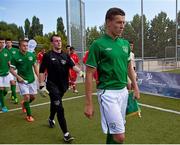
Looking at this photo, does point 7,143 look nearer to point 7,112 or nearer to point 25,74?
point 25,74

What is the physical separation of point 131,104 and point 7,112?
5.82 meters

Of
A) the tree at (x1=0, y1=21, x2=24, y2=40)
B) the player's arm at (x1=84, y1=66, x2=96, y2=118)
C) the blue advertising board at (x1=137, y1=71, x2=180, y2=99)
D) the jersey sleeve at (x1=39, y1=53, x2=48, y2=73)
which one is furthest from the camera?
the tree at (x1=0, y1=21, x2=24, y2=40)

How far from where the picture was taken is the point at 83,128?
7004 mm

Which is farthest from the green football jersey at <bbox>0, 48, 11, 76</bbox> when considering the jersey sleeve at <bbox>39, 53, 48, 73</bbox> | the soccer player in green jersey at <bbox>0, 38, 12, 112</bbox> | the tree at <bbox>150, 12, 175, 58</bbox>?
the tree at <bbox>150, 12, 175, 58</bbox>

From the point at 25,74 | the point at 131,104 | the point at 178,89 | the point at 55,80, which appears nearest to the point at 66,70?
the point at 55,80

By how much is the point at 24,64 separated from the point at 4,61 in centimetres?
218

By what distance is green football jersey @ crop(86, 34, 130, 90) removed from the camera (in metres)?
4.02

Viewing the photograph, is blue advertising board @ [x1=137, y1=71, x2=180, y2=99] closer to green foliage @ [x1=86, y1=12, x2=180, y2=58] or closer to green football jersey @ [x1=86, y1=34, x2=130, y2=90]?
green football jersey @ [x1=86, y1=34, x2=130, y2=90]

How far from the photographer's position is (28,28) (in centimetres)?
8819

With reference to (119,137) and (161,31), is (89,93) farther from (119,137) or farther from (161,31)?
(161,31)

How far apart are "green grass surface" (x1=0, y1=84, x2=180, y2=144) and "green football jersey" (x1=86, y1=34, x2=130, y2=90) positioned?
2132 mm

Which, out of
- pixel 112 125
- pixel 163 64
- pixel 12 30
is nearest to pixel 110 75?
pixel 112 125

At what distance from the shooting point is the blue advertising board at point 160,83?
35.6 feet

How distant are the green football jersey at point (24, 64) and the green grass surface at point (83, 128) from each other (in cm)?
113
